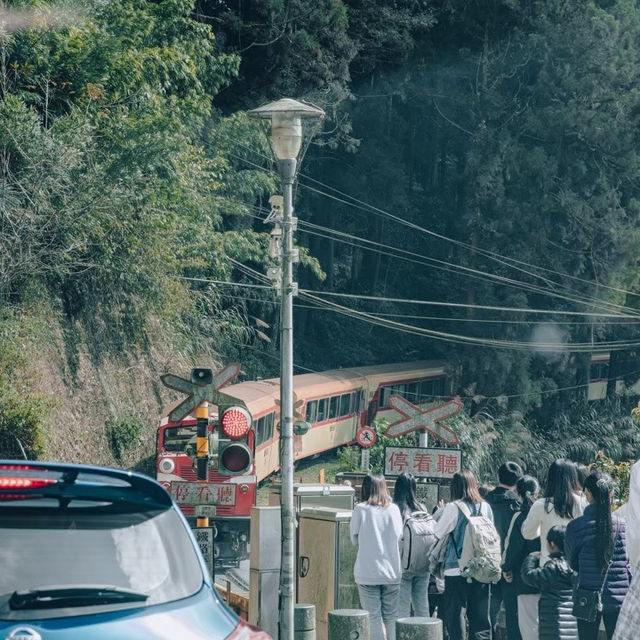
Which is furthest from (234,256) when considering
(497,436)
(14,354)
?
(14,354)

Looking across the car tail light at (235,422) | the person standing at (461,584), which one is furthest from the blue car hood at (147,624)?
the car tail light at (235,422)

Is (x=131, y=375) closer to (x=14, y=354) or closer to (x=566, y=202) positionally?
(x=14, y=354)

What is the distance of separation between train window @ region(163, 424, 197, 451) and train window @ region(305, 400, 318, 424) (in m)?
7.95

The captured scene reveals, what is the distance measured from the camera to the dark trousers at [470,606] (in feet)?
31.4

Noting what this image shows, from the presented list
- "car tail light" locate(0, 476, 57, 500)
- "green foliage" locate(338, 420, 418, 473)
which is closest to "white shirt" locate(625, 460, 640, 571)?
"car tail light" locate(0, 476, 57, 500)

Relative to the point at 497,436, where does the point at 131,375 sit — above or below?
above

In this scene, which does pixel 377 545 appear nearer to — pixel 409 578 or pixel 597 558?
pixel 409 578

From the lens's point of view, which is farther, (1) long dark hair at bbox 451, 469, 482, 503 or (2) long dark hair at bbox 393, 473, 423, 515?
(2) long dark hair at bbox 393, 473, 423, 515

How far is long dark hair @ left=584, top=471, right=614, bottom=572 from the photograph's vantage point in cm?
755

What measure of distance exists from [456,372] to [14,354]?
2347cm

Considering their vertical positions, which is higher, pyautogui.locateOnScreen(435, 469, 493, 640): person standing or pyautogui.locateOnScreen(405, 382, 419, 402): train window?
pyautogui.locateOnScreen(435, 469, 493, 640): person standing

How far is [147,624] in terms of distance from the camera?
339 centimetres

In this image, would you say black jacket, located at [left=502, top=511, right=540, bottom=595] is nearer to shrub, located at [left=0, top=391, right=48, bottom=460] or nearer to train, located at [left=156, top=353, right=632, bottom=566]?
train, located at [left=156, top=353, right=632, bottom=566]

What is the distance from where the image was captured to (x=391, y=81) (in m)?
42.8
